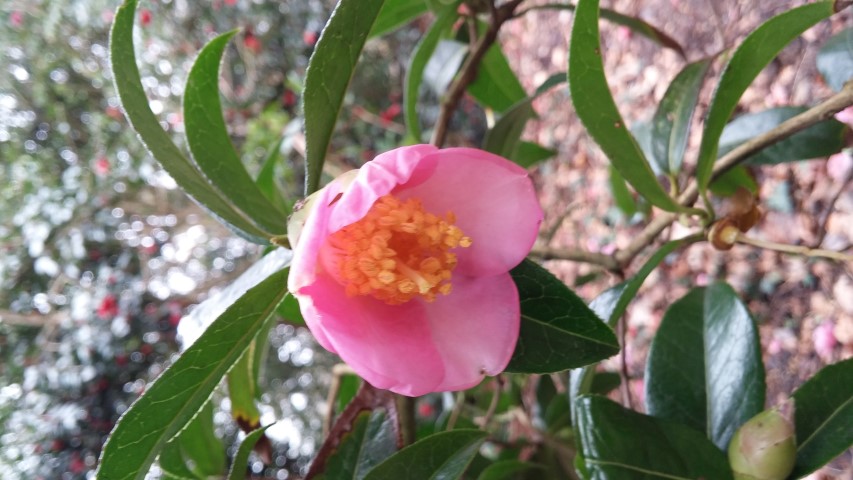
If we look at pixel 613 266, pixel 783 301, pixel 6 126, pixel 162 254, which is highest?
pixel 613 266

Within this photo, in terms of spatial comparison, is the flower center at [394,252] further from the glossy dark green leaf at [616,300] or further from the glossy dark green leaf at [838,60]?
the glossy dark green leaf at [838,60]

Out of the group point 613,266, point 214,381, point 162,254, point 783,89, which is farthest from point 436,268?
point 162,254

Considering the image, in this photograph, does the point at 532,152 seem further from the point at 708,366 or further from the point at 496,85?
the point at 708,366

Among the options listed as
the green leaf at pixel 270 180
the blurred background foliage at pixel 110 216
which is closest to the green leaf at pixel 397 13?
the green leaf at pixel 270 180

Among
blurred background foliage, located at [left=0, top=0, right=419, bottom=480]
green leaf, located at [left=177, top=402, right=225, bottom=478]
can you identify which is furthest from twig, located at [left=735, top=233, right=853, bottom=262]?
blurred background foliage, located at [left=0, top=0, right=419, bottom=480]

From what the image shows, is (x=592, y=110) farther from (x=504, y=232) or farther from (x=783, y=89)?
(x=783, y=89)

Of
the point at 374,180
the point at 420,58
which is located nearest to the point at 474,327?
the point at 374,180
